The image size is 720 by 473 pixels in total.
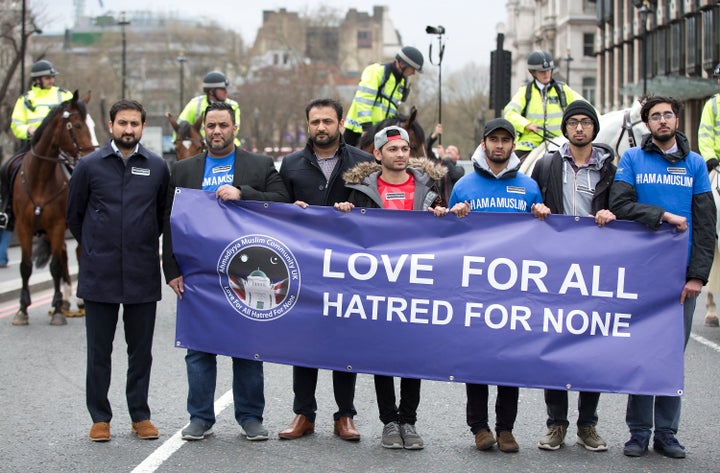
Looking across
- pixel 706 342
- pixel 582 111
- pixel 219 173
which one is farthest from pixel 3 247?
pixel 582 111

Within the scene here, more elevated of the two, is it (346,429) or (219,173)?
(219,173)

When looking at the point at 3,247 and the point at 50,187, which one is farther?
the point at 3,247

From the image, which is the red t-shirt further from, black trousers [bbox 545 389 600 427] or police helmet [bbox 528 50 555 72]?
police helmet [bbox 528 50 555 72]

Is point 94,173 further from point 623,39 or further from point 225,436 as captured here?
point 623,39

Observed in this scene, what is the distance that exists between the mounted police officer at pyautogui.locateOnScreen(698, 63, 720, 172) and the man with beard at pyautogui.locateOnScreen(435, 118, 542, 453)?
446 cm

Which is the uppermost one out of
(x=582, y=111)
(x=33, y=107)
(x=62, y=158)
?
(x=33, y=107)

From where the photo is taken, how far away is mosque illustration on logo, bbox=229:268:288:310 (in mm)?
7516

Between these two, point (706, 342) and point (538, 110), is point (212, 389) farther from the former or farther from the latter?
point (538, 110)

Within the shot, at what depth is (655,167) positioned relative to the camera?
723 cm

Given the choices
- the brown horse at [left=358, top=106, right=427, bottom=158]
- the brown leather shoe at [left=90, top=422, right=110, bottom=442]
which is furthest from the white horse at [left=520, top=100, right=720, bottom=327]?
the brown leather shoe at [left=90, top=422, right=110, bottom=442]

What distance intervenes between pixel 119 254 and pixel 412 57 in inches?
213

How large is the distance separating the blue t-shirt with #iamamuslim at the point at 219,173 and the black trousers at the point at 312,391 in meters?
1.29

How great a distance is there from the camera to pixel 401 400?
7473 millimetres

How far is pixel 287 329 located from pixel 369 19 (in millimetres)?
159796
